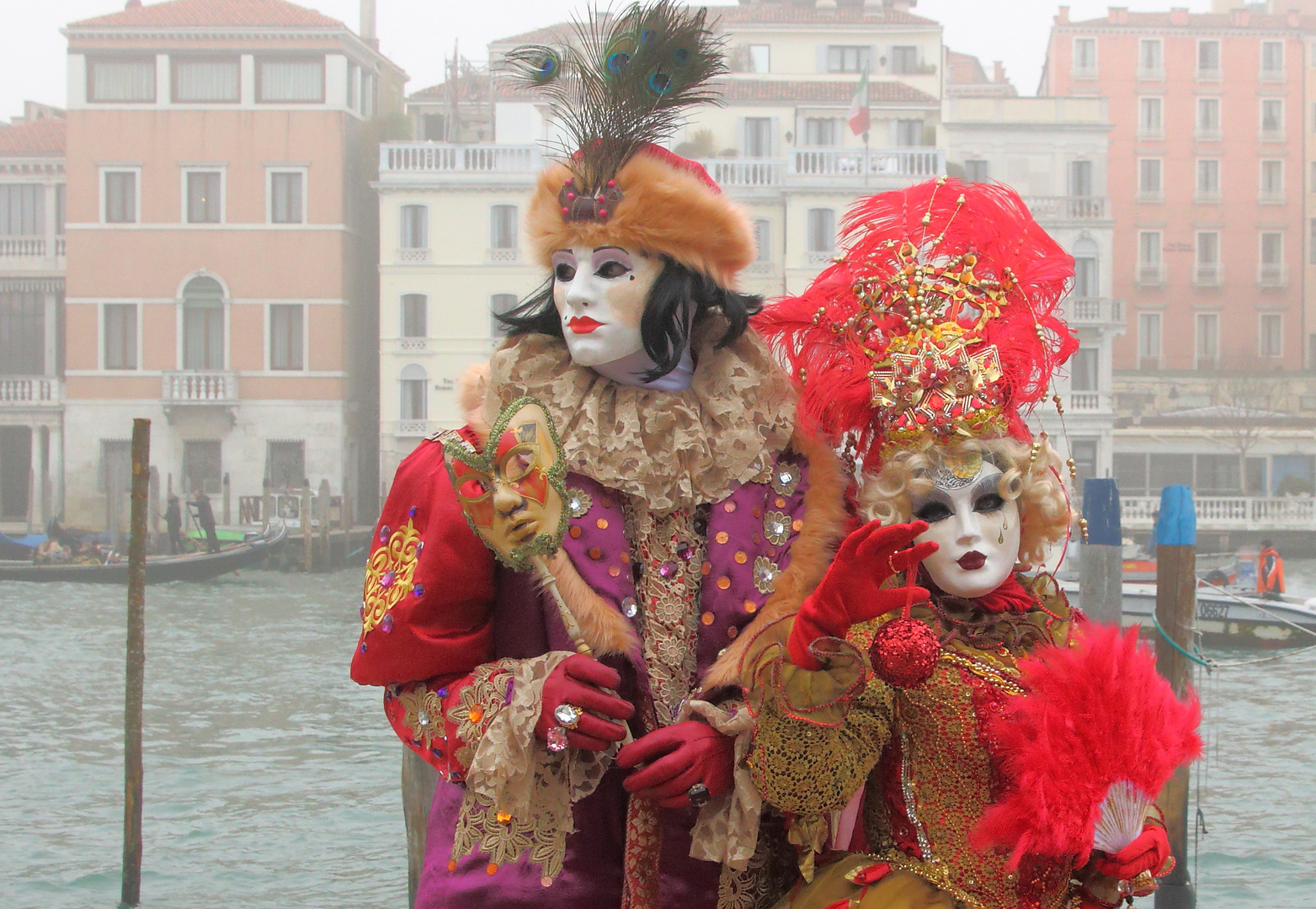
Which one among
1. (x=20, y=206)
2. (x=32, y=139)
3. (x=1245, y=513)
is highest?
(x=32, y=139)

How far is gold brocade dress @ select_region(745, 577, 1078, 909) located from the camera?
5.92 feet

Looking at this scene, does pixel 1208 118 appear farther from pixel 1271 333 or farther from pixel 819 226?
pixel 819 226

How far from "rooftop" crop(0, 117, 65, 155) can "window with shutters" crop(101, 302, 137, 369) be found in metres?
3.58

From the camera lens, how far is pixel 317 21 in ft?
81.4

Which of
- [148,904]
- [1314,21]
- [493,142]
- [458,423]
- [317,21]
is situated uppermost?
[1314,21]

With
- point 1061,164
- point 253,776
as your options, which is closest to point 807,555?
point 253,776

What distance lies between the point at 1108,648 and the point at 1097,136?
23995 millimetres

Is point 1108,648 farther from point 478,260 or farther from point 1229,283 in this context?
point 1229,283

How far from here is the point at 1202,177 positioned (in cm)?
3216

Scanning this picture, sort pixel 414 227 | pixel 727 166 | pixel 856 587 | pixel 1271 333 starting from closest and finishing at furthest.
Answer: pixel 856 587
pixel 727 166
pixel 414 227
pixel 1271 333

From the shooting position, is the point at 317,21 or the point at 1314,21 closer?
the point at 317,21

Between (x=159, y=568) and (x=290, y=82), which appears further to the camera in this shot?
(x=290, y=82)

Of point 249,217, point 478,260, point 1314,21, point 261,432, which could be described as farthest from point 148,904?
point 1314,21

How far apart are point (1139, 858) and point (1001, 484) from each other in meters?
0.56
